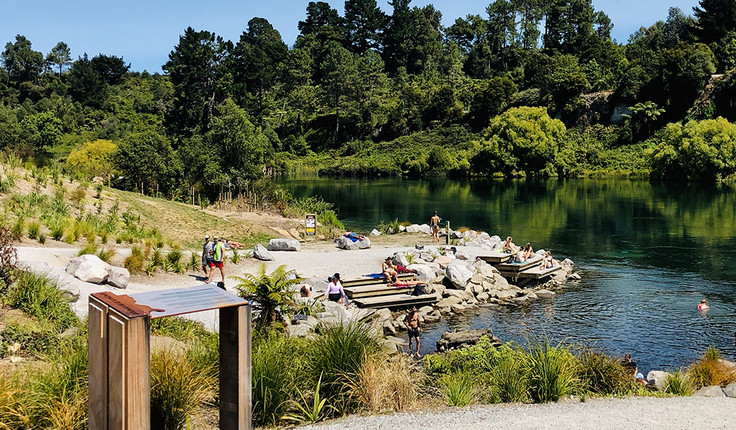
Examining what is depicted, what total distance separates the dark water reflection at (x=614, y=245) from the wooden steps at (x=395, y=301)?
1.35 m

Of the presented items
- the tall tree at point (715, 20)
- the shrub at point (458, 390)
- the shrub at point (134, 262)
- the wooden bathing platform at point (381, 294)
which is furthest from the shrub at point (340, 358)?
the tall tree at point (715, 20)

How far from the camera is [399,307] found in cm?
2133

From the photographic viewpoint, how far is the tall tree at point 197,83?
3002 inches

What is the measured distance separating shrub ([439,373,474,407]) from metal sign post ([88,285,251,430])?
3445 millimetres

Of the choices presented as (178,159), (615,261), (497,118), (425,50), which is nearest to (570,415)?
(615,261)

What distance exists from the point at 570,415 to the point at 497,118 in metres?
89.2

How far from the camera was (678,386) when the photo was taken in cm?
1123

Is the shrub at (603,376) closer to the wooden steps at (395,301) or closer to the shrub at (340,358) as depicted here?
the shrub at (340,358)

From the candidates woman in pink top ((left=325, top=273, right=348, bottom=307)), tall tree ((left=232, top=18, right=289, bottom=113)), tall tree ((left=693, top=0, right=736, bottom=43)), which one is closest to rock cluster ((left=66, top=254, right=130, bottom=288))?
woman in pink top ((left=325, top=273, right=348, bottom=307))

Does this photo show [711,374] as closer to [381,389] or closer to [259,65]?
[381,389]

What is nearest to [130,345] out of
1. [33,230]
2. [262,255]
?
[33,230]

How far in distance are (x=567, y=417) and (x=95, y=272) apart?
12.5 m

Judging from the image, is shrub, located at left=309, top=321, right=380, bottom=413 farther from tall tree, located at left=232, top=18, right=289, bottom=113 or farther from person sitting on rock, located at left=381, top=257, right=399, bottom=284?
tall tree, located at left=232, top=18, right=289, bottom=113

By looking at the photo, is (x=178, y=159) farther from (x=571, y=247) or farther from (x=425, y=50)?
(x=425, y=50)
